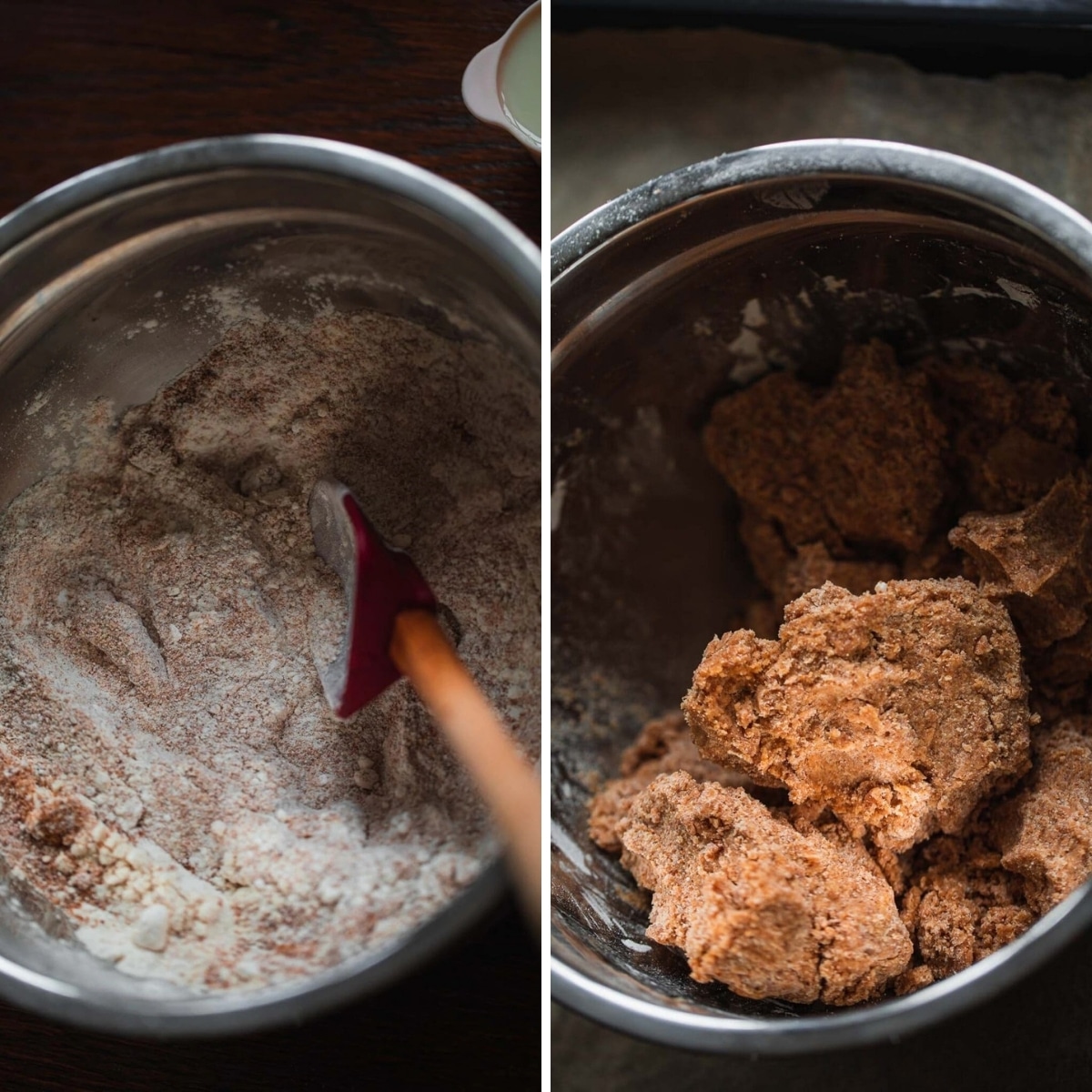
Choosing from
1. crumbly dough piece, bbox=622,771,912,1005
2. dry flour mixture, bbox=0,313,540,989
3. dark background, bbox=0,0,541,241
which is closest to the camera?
crumbly dough piece, bbox=622,771,912,1005

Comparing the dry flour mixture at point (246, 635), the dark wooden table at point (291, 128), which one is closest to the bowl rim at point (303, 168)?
the dry flour mixture at point (246, 635)

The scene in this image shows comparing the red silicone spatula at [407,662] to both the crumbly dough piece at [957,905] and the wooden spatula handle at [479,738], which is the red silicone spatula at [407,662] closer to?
the wooden spatula handle at [479,738]

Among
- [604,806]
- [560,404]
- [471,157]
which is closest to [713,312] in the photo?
[560,404]

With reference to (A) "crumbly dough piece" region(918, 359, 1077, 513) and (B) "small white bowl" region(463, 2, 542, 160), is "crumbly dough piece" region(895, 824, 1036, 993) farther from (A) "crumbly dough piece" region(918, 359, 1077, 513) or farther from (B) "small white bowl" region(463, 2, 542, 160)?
(B) "small white bowl" region(463, 2, 542, 160)

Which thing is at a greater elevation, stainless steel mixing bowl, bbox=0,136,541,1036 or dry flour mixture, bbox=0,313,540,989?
stainless steel mixing bowl, bbox=0,136,541,1036

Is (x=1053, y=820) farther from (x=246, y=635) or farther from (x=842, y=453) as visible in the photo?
(x=246, y=635)

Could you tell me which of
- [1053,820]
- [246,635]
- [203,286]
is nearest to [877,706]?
[1053,820]

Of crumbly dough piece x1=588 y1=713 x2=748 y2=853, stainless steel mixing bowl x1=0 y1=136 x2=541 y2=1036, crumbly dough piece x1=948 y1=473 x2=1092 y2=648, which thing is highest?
stainless steel mixing bowl x1=0 y1=136 x2=541 y2=1036

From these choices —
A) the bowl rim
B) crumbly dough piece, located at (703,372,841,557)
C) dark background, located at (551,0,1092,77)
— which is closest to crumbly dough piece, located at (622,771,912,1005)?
crumbly dough piece, located at (703,372,841,557)
